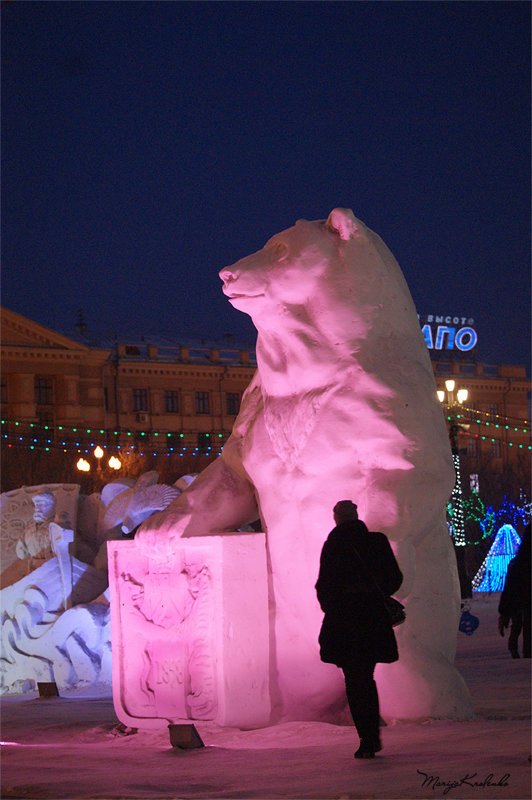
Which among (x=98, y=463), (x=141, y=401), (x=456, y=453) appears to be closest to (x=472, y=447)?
(x=141, y=401)

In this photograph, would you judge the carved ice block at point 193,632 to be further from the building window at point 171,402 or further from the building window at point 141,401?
the building window at point 171,402

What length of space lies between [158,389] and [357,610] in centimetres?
4257

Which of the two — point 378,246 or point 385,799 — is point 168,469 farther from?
point 385,799

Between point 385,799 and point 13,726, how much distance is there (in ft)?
11.8

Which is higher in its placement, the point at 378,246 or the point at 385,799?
the point at 378,246

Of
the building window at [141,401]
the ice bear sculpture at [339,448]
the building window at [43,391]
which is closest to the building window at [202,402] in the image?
the building window at [141,401]

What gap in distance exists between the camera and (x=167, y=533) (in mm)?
6078

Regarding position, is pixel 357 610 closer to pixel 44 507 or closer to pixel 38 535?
pixel 38 535

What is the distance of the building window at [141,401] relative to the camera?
46.9 metres

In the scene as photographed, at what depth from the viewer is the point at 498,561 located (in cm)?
2300

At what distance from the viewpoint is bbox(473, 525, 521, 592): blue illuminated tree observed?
22906 millimetres

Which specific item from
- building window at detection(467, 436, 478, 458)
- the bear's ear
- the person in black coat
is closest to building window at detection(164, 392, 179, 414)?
building window at detection(467, 436, 478, 458)

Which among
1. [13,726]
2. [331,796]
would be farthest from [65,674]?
[331,796]
